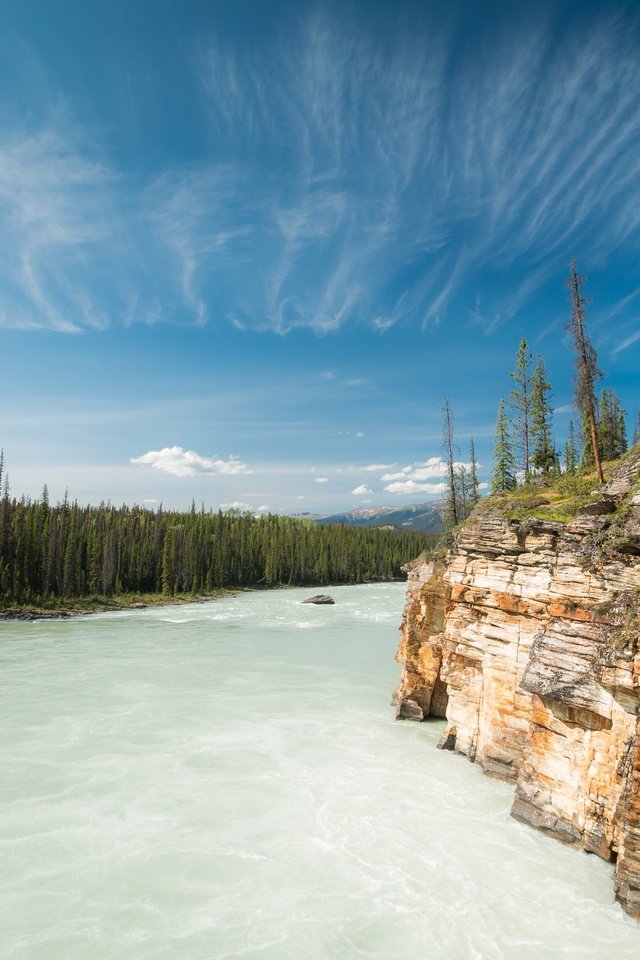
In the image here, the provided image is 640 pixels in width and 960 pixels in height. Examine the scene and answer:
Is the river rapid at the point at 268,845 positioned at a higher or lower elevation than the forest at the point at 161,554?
lower

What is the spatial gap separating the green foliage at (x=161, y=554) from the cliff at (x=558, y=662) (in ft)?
213

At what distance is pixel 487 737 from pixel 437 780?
7.26ft

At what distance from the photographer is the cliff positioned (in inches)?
455

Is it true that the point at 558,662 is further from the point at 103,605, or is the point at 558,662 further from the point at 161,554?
the point at 161,554

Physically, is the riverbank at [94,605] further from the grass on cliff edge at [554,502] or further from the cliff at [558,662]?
the grass on cliff edge at [554,502]

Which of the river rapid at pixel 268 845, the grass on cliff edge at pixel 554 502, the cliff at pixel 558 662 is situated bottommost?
the river rapid at pixel 268 845

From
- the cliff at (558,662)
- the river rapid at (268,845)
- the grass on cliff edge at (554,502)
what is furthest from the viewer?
the grass on cliff edge at (554,502)

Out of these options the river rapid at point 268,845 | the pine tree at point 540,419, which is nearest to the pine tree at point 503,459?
the pine tree at point 540,419

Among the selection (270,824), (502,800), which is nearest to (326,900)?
(270,824)

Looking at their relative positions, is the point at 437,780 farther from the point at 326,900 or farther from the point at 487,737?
the point at 326,900

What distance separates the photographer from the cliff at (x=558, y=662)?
37.9ft

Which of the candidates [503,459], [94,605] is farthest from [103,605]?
[503,459]

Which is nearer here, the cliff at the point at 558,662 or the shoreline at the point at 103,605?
the cliff at the point at 558,662

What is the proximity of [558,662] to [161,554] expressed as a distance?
83.6 metres
